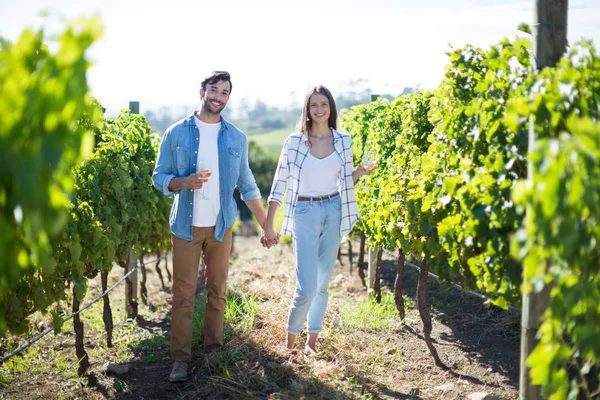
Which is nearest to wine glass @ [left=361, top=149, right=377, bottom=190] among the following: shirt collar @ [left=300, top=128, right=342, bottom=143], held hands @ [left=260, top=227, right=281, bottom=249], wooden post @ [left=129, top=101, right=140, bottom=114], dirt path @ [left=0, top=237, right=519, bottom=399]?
shirt collar @ [left=300, top=128, right=342, bottom=143]

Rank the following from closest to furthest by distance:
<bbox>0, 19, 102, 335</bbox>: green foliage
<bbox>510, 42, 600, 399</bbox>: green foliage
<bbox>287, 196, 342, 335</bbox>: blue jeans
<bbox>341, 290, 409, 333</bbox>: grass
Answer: <bbox>0, 19, 102, 335</bbox>: green foliage, <bbox>510, 42, 600, 399</bbox>: green foliage, <bbox>287, 196, 342, 335</bbox>: blue jeans, <bbox>341, 290, 409, 333</bbox>: grass

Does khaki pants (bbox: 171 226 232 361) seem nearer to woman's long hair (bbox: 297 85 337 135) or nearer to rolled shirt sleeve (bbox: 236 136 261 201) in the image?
rolled shirt sleeve (bbox: 236 136 261 201)

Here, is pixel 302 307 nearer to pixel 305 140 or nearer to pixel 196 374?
pixel 196 374

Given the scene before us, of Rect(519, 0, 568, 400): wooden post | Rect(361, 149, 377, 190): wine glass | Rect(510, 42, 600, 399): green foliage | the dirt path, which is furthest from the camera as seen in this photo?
Rect(361, 149, 377, 190): wine glass

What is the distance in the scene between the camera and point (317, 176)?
432 centimetres

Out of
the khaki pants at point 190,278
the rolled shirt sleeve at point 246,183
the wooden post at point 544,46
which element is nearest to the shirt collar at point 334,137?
the rolled shirt sleeve at point 246,183

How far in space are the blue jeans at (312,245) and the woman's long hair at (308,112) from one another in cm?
54

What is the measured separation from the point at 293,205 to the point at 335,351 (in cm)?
117

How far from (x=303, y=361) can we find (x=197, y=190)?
4.57ft

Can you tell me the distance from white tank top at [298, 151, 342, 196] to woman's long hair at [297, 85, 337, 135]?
0.23 m

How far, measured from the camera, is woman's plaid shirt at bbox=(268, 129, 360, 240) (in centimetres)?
436

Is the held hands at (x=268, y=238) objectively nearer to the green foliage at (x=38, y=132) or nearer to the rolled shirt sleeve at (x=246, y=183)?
the rolled shirt sleeve at (x=246, y=183)

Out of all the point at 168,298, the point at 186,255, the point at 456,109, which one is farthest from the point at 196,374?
the point at 168,298

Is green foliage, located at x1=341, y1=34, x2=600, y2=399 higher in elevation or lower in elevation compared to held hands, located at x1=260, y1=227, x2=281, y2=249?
higher
